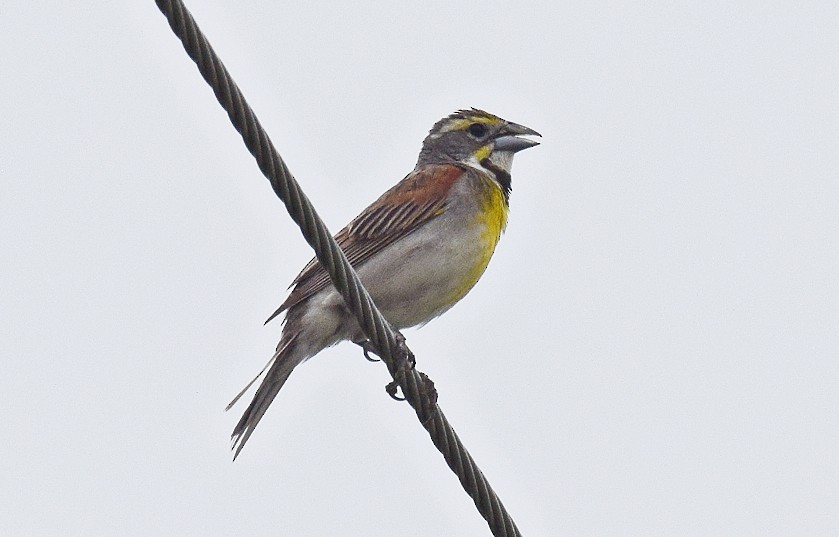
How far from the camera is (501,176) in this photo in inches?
394

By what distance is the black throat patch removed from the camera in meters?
9.88

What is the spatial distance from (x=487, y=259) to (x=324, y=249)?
3426 millimetres

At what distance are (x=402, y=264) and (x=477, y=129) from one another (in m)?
2.17

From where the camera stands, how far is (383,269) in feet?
28.4

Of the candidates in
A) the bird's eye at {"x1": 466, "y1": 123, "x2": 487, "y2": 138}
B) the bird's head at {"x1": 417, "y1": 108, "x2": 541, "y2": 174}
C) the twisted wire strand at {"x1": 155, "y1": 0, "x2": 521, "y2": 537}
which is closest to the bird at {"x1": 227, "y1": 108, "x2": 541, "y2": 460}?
the bird's head at {"x1": 417, "y1": 108, "x2": 541, "y2": 174}

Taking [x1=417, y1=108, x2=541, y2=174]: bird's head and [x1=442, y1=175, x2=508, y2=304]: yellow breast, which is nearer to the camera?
[x1=442, y1=175, x2=508, y2=304]: yellow breast

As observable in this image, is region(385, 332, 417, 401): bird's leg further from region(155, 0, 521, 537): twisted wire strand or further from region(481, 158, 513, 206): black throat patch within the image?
region(481, 158, 513, 206): black throat patch

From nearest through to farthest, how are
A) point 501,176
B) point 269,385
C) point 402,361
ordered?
point 402,361
point 269,385
point 501,176

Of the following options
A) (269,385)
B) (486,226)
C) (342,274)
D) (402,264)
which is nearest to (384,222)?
(402,264)

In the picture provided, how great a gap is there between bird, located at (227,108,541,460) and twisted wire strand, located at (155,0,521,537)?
1.42 m

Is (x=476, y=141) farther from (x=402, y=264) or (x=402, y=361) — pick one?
(x=402, y=361)

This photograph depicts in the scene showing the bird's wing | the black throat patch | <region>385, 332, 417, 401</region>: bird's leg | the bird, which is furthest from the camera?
the black throat patch

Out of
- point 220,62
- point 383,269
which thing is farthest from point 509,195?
point 220,62

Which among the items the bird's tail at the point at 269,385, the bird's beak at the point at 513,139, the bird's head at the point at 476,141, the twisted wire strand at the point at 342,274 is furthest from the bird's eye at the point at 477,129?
the twisted wire strand at the point at 342,274
